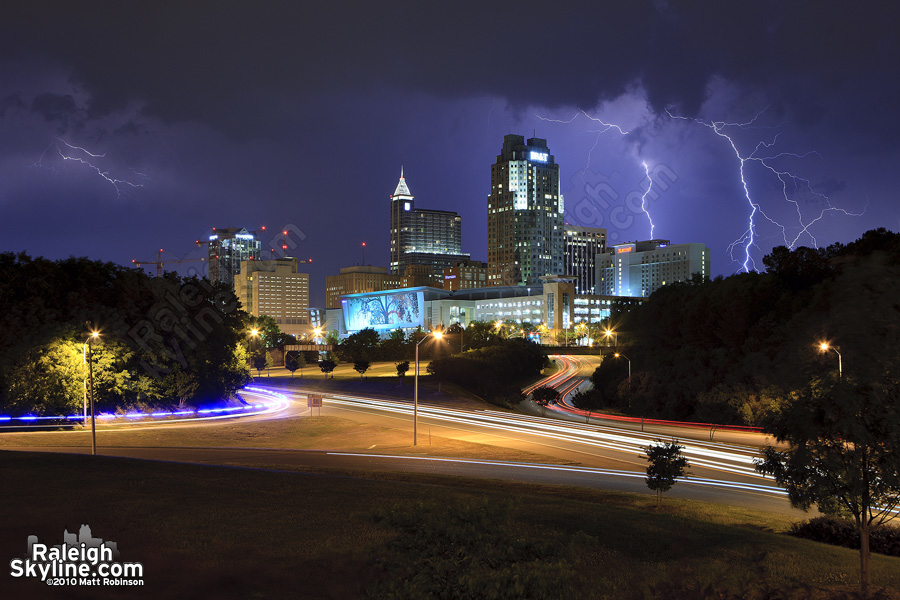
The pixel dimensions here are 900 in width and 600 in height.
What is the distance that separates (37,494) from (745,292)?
61.5m

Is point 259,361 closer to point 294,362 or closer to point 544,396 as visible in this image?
point 294,362

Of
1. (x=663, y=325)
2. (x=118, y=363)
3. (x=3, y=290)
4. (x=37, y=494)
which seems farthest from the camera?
(x=663, y=325)

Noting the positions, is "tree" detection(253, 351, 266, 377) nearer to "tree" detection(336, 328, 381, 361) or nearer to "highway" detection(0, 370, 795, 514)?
"tree" detection(336, 328, 381, 361)

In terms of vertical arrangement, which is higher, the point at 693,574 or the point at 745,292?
the point at 745,292

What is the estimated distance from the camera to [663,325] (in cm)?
7656

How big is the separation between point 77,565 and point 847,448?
13.4 m

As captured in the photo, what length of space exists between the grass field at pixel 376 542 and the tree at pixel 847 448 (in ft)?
5.08

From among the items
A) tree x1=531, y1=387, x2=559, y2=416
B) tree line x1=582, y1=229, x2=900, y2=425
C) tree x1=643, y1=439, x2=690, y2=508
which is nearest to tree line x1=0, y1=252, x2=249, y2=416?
tree x1=531, y1=387, x2=559, y2=416

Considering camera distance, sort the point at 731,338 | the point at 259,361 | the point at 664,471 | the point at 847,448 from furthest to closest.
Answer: the point at 259,361 < the point at 731,338 < the point at 664,471 < the point at 847,448

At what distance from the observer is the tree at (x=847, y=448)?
11.3 m

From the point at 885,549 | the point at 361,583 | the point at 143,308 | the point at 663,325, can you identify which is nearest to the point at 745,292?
the point at 663,325

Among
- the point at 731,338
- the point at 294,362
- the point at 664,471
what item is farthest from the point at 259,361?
the point at 664,471

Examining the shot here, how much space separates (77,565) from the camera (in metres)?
10.1

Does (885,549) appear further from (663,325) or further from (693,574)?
(663,325)
